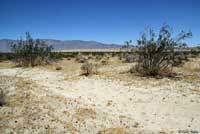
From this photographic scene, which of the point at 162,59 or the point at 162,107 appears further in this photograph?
the point at 162,59

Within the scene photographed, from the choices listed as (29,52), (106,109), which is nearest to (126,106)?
(106,109)

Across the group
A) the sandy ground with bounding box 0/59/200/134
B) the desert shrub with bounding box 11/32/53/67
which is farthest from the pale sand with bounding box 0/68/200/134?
the desert shrub with bounding box 11/32/53/67

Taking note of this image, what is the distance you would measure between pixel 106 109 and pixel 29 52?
16978 mm

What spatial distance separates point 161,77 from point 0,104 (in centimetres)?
942

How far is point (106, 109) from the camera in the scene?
27.5 ft

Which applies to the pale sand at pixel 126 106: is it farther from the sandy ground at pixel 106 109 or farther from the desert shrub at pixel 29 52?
the desert shrub at pixel 29 52

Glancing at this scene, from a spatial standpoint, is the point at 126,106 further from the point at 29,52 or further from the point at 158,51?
the point at 29,52

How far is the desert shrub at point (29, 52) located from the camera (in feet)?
76.9

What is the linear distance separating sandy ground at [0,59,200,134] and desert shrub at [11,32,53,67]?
11862 mm

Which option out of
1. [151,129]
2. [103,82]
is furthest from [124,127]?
[103,82]

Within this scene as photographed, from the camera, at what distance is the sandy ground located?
21.1ft

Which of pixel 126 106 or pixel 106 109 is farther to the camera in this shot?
pixel 126 106

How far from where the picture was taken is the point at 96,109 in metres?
8.13

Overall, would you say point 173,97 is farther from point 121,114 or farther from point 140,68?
point 140,68
